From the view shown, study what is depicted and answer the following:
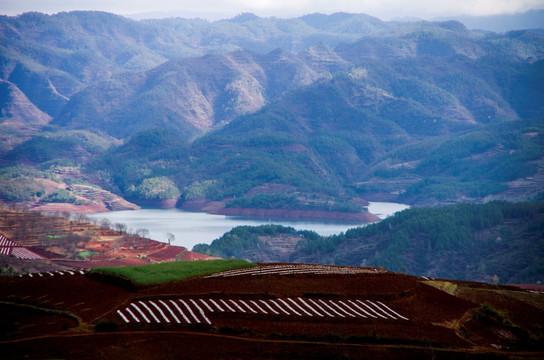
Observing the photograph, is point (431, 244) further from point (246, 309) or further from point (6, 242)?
point (246, 309)

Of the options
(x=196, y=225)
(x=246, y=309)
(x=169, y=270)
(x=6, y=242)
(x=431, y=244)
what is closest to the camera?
(x=246, y=309)

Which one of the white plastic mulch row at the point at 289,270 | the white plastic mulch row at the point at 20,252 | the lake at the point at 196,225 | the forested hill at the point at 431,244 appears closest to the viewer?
the white plastic mulch row at the point at 289,270

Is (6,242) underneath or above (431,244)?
above

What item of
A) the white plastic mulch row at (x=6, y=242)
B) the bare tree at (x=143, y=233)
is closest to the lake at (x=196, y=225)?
the bare tree at (x=143, y=233)

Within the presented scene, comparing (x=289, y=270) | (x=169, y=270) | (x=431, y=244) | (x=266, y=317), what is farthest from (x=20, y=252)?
(x=266, y=317)

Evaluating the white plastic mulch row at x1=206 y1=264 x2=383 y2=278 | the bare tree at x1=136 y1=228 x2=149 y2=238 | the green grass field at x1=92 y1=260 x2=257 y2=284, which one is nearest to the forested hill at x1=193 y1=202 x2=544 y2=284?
the bare tree at x1=136 y1=228 x2=149 y2=238

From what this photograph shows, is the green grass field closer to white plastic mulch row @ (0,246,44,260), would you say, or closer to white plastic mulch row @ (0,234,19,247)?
white plastic mulch row @ (0,246,44,260)

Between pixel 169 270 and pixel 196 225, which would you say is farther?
pixel 196 225

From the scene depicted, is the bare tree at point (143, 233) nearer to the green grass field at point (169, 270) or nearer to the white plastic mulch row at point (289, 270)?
the green grass field at point (169, 270)
